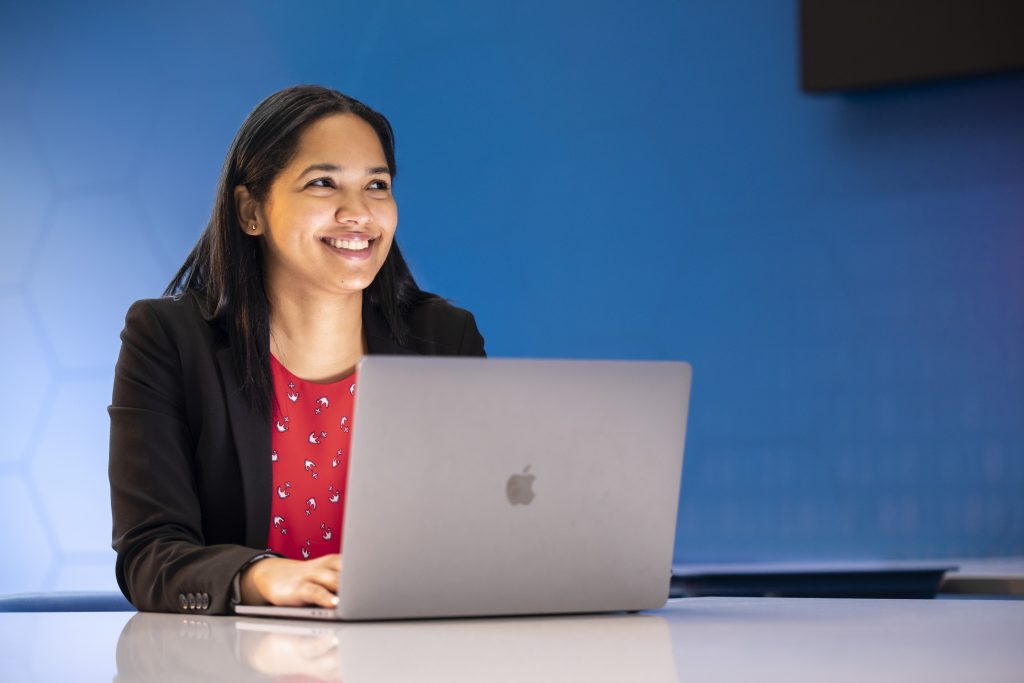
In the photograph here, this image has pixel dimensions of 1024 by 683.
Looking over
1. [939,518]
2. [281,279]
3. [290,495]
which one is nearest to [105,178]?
[281,279]

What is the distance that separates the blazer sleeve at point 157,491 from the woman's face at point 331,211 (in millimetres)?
263

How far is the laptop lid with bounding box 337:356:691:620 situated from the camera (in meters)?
1.07

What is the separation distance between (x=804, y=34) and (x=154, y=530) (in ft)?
6.70

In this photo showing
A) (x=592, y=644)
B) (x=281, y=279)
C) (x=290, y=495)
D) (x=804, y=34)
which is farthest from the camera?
(x=804, y=34)

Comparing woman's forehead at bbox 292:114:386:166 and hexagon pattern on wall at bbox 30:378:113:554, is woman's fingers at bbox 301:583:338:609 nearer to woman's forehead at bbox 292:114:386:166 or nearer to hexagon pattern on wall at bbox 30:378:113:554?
woman's forehead at bbox 292:114:386:166

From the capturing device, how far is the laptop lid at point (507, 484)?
1.07 metres

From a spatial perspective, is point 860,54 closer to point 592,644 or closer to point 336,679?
point 592,644

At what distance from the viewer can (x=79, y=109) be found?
3.99 m

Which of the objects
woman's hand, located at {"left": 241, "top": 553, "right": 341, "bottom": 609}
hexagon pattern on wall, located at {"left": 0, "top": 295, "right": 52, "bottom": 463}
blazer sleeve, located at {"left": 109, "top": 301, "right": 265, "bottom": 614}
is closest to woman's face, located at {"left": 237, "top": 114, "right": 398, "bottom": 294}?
blazer sleeve, located at {"left": 109, "top": 301, "right": 265, "bottom": 614}

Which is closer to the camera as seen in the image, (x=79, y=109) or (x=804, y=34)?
(x=804, y=34)

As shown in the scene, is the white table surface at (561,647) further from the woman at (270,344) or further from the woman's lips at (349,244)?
the woman's lips at (349,244)

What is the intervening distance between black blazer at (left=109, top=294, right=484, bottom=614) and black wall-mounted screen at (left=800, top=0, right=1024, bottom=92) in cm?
171

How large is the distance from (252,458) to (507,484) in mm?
686

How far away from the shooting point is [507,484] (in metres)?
1.12
